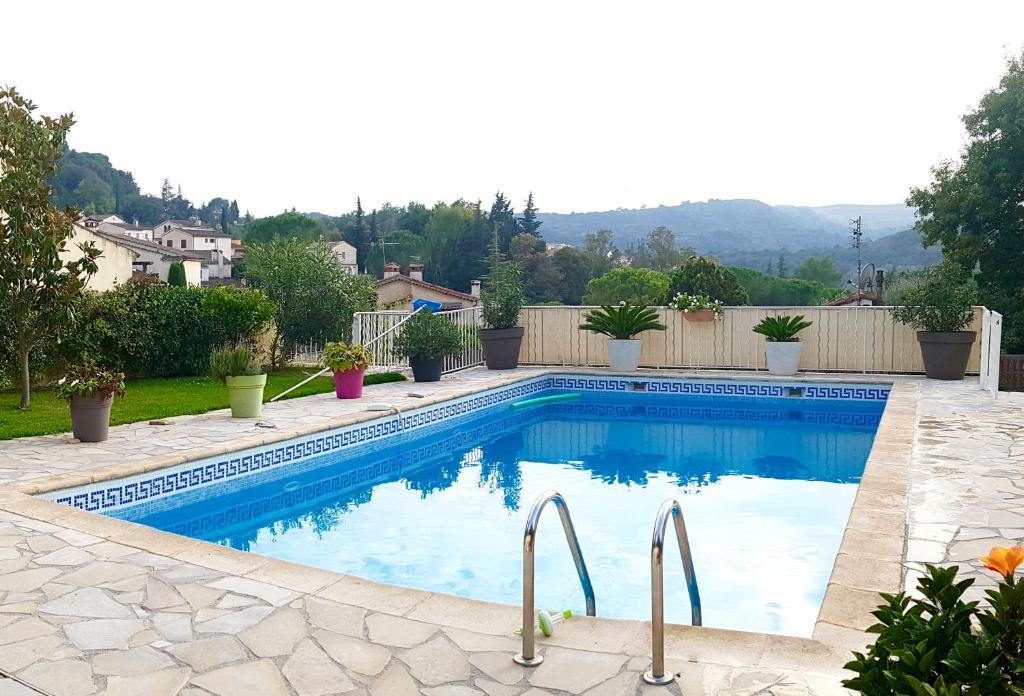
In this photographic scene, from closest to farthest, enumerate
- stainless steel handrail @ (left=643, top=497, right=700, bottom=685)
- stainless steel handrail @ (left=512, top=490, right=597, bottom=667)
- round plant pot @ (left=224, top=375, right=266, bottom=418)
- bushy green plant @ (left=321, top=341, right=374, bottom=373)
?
stainless steel handrail @ (left=643, top=497, right=700, bottom=685)
stainless steel handrail @ (left=512, top=490, right=597, bottom=667)
round plant pot @ (left=224, top=375, right=266, bottom=418)
bushy green plant @ (left=321, top=341, right=374, bottom=373)

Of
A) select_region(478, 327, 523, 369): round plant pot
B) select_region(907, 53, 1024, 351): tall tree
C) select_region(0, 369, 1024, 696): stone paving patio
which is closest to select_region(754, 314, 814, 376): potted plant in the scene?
select_region(478, 327, 523, 369): round plant pot

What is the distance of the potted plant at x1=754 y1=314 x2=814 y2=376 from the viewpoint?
1202 cm

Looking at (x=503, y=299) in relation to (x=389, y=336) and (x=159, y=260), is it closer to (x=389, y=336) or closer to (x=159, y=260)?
(x=389, y=336)

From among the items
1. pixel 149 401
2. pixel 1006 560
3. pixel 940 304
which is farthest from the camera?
pixel 940 304

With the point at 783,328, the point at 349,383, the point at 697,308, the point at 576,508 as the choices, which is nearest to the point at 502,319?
the point at 697,308

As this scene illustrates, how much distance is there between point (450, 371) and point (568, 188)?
30.7 meters

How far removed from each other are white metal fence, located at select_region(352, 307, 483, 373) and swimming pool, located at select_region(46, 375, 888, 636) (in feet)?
6.75

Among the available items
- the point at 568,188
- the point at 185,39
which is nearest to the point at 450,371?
the point at 185,39

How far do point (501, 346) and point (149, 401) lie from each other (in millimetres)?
5161

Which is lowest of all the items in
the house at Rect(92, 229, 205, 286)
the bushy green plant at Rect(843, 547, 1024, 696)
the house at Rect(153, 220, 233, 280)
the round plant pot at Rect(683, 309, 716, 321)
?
the bushy green plant at Rect(843, 547, 1024, 696)

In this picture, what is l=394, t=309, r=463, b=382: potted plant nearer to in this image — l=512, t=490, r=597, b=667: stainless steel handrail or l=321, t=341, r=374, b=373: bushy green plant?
l=321, t=341, r=374, b=373: bushy green plant

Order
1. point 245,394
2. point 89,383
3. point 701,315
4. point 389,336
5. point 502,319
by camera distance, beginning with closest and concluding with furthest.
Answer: point 89,383, point 245,394, point 389,336, point 701,315, point 502,319

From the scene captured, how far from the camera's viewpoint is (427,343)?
37.2 ft

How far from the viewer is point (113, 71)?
14477 millimetres
